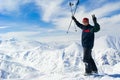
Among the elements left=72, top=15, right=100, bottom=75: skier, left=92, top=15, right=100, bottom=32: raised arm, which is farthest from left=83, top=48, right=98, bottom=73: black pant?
left=92, top=15, right=100, bottom=32: raised arm

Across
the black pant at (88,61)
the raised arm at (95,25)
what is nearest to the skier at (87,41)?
the black pant at (88,61)

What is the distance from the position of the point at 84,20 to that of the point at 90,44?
159cm

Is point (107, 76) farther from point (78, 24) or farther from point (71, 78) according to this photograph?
point (78, 24)

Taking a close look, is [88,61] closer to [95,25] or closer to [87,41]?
[87,41]

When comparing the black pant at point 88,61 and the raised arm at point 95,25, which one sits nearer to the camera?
the raised arm at point 95,25

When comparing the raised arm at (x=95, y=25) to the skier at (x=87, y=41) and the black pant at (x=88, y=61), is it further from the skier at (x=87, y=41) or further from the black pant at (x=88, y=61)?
the black pant at (x=88, y=61)

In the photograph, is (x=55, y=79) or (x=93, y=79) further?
(x=55, y=79)

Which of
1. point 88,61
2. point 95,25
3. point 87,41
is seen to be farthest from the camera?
point 88,61

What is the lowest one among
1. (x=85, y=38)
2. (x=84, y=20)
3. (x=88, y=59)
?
(x=88, y=59)

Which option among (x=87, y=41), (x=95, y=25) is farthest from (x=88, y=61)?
(x=95, y=25)

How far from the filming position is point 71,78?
60.2ft

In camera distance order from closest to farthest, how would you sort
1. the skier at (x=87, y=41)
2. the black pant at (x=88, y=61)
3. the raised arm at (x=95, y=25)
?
the raised arm at (x=95, y=25) < the skier at (x=87, y=41) < the black pant at (x=88, y=61)

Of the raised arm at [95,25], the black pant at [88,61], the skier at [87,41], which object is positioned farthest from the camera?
the black pant at [88,61]

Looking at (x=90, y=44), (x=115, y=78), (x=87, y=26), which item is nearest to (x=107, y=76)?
(x=115, y=78)
